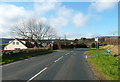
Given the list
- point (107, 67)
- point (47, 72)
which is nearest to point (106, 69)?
point (107, 67)

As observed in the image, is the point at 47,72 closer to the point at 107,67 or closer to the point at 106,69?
the point at 106,69

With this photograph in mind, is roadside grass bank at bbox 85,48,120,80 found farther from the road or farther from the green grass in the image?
the road

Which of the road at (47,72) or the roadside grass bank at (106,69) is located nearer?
the roadside grass bank at (106,69)

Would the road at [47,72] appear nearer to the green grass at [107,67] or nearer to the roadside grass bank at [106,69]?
the roadside grass bank at [106,69]

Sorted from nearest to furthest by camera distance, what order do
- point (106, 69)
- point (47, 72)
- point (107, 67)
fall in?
point (47, 72)
point (106, 69)
point (107, 67)

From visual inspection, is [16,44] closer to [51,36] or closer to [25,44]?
[25,44]

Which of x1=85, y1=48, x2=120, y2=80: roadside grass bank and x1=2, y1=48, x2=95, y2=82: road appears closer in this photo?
x1=85, y1=48, x2=120, y2=80: roadside grass bank

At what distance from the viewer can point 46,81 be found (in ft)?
31.2

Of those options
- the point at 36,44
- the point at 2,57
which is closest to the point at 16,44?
the point at 36,44

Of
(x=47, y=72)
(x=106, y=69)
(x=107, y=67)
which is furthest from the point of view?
(x=107, y=67)

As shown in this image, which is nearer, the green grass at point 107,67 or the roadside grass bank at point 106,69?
the roadside grass bank at point 106,69

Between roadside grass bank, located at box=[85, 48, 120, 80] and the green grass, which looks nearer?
roadside grass bank, located at box=[85, 48, 120, 80]

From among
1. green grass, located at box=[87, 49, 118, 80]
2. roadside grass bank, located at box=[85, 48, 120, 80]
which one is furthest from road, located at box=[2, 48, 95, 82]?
green grass, located at box=[87, 49, 118, 80]

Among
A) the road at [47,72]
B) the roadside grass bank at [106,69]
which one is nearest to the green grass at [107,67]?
the roadside grass bank at [106,69]
